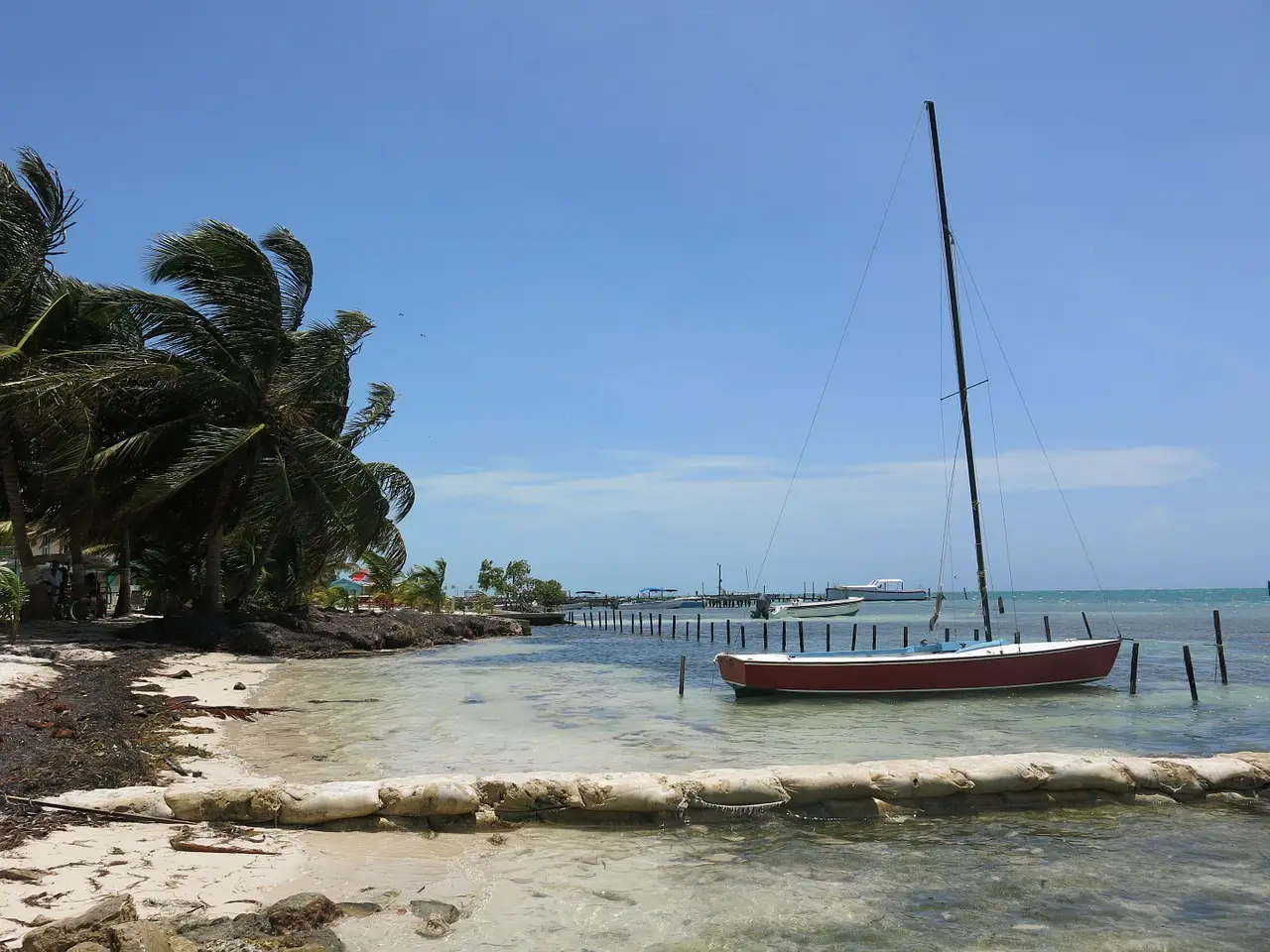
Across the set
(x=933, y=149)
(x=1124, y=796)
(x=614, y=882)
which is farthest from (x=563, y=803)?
(x=933, y=149)

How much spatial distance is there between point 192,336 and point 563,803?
21745 mm

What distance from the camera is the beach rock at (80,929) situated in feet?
14.4

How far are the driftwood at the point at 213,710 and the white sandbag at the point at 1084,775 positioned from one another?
471 inches

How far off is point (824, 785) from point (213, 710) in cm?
1067

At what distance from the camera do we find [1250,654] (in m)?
33.7

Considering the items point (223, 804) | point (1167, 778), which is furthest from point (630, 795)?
point (1167, 778)

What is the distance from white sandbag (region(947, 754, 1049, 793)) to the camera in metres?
8.56

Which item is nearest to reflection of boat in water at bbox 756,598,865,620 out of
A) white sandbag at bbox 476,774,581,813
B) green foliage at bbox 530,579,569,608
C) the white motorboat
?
the white motorboat

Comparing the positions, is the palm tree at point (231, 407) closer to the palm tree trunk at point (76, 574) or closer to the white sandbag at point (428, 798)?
the palm tree trunk at point (76, 574)

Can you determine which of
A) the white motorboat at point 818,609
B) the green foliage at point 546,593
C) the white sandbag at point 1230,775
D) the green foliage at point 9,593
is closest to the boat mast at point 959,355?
the white sandbag at point 1230,775

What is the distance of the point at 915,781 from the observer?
8.38 m

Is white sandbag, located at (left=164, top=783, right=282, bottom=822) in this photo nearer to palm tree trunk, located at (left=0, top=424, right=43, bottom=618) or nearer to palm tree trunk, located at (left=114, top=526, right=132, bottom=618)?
palm tree trunk, located at (left=0, top=424, right=43, bottom=618)

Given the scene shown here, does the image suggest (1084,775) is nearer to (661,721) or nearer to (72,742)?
(661,721)

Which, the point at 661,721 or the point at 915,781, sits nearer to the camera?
the point at 915,781
